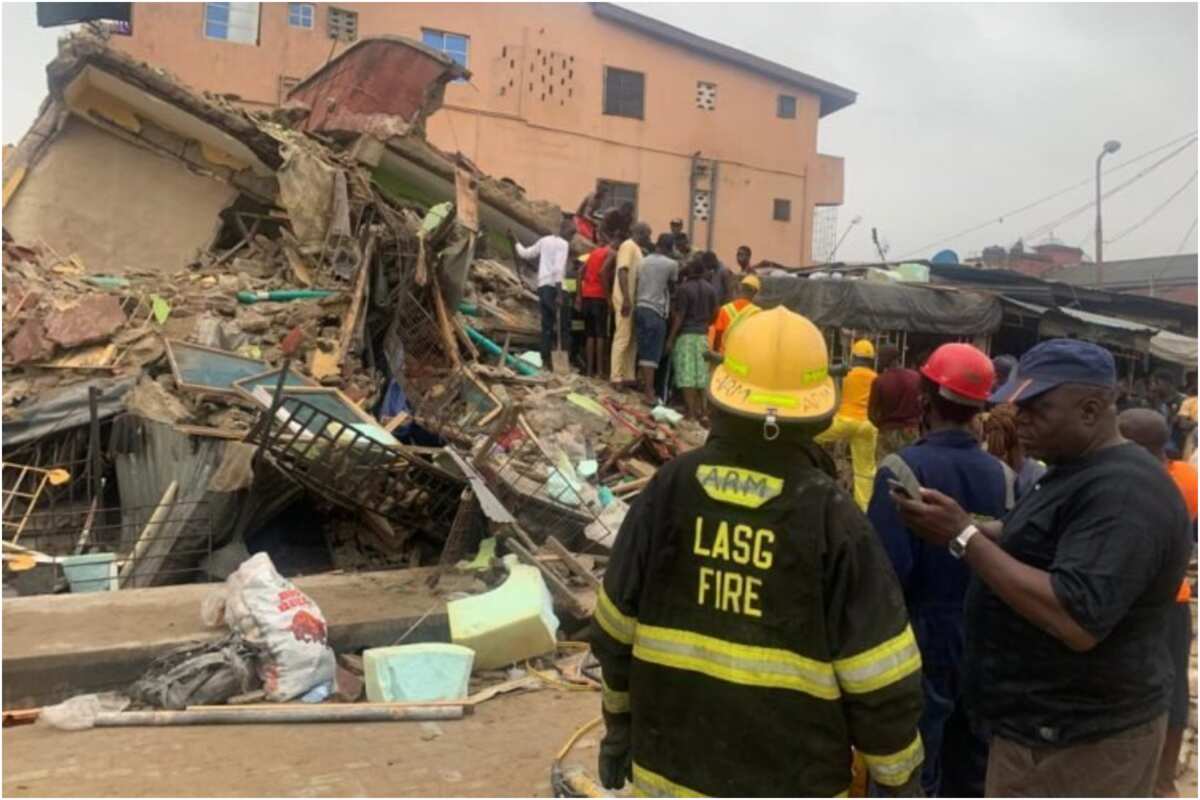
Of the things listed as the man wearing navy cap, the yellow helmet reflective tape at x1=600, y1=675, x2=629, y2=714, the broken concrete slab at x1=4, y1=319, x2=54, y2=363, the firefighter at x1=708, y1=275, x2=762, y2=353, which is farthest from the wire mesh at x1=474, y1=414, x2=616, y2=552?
the broken concrete slab at x1=4, y1=319, x2=54, y2=363

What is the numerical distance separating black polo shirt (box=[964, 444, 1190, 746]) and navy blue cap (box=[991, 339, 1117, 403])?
170mm

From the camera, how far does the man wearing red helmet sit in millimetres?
2703

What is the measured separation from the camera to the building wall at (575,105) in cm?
2202

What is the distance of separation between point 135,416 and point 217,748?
3.81m

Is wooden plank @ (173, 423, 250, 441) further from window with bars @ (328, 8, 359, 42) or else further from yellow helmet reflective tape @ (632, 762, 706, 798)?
window with bars @ (328, 8, 359, 42)

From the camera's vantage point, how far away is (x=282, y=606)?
13.3 ft

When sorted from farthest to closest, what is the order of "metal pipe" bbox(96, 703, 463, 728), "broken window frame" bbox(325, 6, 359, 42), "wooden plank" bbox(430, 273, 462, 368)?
"broken window frame" bbox(325, 6, 359, 42)
"wooden plank" bbox(430, 273, 462, 368)
"metal pipe" bbox(96, 703, 463, 728)

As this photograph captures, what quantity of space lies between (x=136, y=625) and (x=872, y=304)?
351 inches

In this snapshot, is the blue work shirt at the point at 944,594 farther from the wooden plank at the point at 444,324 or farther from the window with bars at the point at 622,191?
the window with bars at the point at 622,191

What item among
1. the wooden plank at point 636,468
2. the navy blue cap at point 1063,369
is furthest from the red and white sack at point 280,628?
the wooden plank at point 636,468

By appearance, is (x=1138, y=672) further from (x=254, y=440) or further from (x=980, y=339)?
(x=980, y=339)

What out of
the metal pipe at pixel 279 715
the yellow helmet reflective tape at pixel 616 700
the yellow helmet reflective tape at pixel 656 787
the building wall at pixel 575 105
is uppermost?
the building wall at pixel 575 105

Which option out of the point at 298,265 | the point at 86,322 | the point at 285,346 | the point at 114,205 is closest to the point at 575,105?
the point at 114,205

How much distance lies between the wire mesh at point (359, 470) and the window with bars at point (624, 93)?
2110 cm
